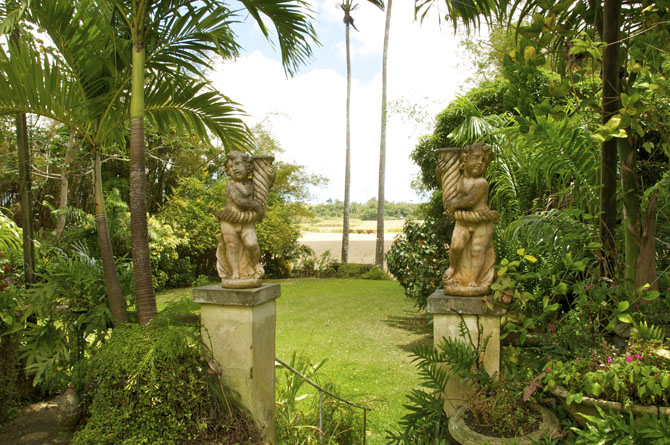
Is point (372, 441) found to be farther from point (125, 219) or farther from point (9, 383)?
point (125, 219)

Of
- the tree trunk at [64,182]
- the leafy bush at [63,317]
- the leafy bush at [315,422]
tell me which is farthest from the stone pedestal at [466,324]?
the tree trunk at [64,182]

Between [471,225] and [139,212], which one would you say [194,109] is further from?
[471,225]

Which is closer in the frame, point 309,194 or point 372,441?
point 372,441

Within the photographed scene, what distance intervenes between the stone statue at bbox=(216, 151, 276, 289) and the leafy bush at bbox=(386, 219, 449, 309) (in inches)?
169

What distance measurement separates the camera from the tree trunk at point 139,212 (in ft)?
9.68

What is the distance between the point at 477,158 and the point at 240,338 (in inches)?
72.3

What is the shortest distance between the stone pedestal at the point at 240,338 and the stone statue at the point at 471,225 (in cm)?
123

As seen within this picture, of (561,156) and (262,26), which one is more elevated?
(262,26)

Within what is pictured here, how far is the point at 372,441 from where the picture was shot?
372 cm

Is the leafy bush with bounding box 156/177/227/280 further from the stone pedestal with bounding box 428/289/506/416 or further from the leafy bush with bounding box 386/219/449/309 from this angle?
the stone pedestal with bounding box 428/289/506/416

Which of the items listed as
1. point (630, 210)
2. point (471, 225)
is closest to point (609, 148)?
point (630, 210)

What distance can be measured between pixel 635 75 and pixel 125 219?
1025 cm

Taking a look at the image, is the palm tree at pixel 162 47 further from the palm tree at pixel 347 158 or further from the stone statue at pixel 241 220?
the palm tree at pixel 347 158

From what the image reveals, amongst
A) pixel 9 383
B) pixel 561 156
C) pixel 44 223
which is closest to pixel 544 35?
pixel 561 156
